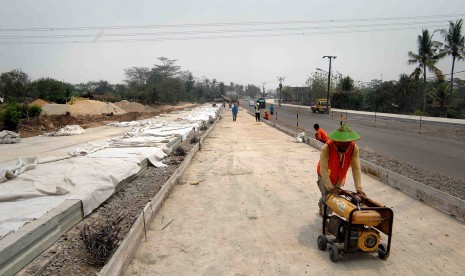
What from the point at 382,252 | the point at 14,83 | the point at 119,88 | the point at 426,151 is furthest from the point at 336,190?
the point at 119,88

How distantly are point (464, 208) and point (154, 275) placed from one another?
502 centimetres

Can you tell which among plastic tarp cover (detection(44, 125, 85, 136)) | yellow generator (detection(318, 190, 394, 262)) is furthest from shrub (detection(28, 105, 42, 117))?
yellow generator (detection(318, 190, 394, 262))

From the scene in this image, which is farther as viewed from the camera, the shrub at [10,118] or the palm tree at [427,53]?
the palm tree at [427,53]

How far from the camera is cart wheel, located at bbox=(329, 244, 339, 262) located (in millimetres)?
3992

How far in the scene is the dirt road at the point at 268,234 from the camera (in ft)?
13.0

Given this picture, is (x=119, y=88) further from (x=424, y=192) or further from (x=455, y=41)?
(x=424, y=192)

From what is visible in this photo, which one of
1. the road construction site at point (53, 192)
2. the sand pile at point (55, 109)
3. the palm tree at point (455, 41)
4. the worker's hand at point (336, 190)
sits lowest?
the road construction site at point (53, 192)

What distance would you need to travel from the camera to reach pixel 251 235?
4895 mm

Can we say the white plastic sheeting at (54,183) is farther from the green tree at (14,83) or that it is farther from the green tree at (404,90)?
the green tree at (404,90)

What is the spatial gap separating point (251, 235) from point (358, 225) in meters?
1.65

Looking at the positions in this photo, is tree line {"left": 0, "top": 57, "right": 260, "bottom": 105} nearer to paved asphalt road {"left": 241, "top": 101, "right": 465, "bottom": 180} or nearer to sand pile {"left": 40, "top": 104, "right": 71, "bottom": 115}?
sand pile {"left": 40, "top": 104, "right": 71, "bottom": 115}

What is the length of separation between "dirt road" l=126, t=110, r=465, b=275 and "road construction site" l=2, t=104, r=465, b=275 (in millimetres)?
12

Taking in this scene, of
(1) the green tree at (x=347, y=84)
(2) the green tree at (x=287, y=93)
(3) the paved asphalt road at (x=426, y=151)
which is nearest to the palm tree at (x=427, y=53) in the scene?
(1) the green tree at (x=347, y=84)

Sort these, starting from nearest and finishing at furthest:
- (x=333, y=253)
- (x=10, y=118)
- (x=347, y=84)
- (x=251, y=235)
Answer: (x=333, y=253) < (x=251, y=235) < (x=10, y=118) < (x=347, y=84)
